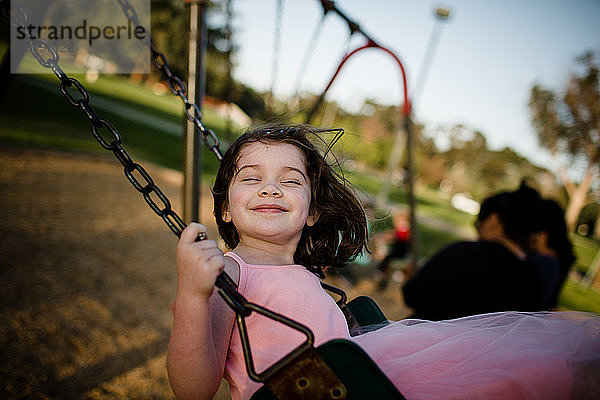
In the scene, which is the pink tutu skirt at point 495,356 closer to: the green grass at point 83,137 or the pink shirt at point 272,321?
the pink shirt at point 272,321

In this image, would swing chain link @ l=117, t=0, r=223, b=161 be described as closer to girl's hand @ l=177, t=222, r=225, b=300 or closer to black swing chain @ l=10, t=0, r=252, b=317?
black swing chain @ l=10, t=0, r=252, b=317

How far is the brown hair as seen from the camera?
154 centimetres

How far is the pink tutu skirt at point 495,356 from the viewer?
0.91 m

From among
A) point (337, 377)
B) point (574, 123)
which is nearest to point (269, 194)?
point (337, 377)

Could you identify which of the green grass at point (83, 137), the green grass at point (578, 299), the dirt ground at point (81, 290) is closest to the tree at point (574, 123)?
the green grass at point (578, 299)

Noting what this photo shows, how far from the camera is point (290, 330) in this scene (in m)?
1.15

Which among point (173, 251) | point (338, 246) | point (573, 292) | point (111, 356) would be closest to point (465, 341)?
point (338, 246)

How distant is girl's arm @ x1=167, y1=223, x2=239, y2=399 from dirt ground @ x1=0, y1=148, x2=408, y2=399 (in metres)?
1.57

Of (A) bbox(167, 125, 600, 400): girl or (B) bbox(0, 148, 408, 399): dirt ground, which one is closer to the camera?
(A) bbox(167, 125, 600, 400): girl

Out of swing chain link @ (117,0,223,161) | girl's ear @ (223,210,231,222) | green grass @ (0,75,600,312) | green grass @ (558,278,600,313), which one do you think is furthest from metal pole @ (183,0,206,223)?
green grass @ (558,278,600,313)

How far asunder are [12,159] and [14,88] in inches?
394

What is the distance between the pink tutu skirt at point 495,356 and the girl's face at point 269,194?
45 centimetres

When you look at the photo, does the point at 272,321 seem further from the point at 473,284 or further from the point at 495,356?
the point at 473,284

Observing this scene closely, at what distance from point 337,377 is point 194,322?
1.25 ft
